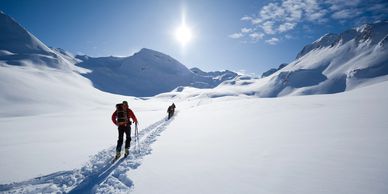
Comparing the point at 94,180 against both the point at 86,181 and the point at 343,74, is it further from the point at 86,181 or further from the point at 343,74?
the point at 343,74

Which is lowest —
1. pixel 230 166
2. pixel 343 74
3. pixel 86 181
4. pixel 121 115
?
pixel 86 181

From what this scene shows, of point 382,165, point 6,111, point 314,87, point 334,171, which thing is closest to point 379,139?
point 382,165

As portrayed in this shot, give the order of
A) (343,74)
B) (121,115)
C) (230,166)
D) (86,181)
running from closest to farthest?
(86,181) → (230,166) → (121,115) → (343,74)

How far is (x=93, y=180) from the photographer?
684 centimetres

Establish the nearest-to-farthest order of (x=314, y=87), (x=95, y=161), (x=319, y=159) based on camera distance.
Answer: (x=319, y=159) < (x=95, y=161) < (x=314, y=87)

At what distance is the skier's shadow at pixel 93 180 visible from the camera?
611cm

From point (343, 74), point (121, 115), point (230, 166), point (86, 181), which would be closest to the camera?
point (86, 181)

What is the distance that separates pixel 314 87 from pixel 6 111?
170100mm

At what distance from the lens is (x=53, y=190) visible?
20.1 feet

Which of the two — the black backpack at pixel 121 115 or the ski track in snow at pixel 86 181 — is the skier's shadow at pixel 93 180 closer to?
the ski track in snow at pixel 86 181

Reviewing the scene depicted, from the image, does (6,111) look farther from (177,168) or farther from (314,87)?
(314,87)

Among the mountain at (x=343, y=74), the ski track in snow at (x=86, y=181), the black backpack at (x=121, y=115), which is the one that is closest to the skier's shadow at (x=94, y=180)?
the ski track in snow at (x=86, y=181)

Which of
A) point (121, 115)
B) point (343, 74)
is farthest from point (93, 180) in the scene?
point (343, 74)

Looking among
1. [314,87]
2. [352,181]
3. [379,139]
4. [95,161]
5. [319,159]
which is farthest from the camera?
[314,87]
